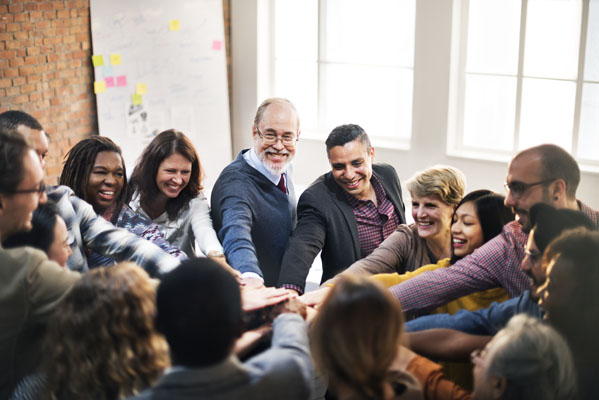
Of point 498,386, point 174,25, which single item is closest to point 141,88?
point 174,25

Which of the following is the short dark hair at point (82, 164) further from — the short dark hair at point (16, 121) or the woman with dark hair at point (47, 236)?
the woman with dark hair at point (47, 236)

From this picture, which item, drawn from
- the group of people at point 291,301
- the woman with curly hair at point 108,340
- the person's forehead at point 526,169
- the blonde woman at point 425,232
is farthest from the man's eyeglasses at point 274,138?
the woman with curly hair at point 108,340

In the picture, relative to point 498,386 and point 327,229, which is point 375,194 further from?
point 498,386

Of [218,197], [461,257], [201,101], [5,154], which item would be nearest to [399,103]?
[201,101]

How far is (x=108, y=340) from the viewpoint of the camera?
1606 mm

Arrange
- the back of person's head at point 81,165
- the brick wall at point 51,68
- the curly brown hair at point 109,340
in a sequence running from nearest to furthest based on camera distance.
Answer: the curly brown hair at point 109,340 → the back of person's head at point 81,165 → the brick wall at point 51,68

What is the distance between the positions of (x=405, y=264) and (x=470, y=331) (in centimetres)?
73

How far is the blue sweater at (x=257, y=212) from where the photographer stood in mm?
2968

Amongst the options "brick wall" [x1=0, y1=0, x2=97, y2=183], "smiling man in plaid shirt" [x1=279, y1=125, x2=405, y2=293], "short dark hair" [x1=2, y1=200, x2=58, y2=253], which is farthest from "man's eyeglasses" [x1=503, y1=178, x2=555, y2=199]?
"brick wall" [x1=0, y1=0, x2=97, y2=183]

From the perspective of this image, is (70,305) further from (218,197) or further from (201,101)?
(201,101)

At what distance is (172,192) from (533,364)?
1.73m

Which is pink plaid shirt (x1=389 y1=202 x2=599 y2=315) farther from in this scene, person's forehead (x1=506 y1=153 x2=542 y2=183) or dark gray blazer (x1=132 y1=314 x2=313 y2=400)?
dark gray blazer (x1=132 y1=314 x2=313 y2=400)

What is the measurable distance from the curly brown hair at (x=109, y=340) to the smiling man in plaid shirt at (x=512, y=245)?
2.94ft

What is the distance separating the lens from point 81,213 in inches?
85.2
